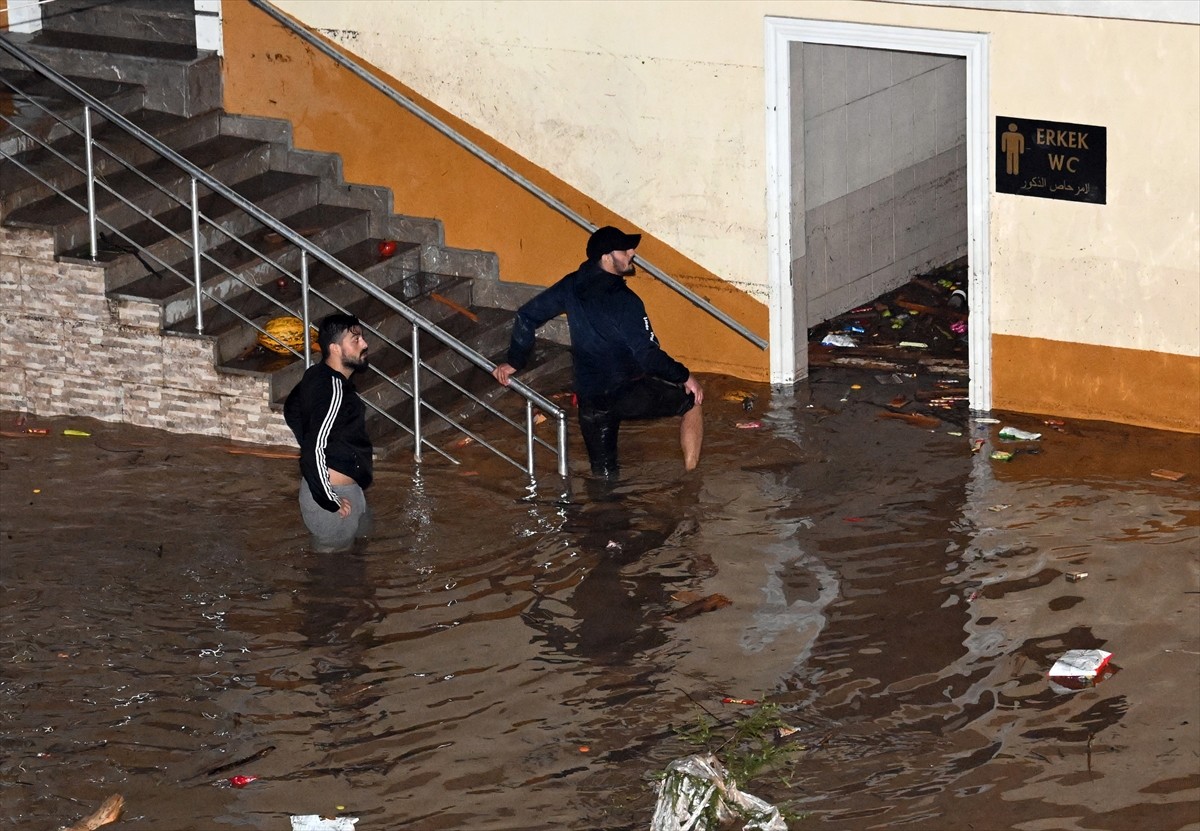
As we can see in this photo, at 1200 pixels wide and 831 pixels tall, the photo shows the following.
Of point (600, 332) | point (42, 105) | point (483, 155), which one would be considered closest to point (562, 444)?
point (600, 332)

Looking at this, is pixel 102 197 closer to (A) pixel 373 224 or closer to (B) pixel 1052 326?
(A) pixel 373 224

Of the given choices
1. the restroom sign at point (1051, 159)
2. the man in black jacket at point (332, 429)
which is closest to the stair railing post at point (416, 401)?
the man in black jacket at point (332, 429)

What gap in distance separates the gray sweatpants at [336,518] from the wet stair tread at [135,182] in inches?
135

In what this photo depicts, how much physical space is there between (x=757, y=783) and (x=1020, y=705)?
1409 millimetres

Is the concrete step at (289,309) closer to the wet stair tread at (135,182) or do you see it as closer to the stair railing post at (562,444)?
the wet stair tread at (135,182)

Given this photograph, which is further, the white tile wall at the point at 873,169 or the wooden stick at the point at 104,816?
the white tile wall at the point at 873,169

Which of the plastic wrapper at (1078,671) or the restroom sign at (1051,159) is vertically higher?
the restroom sign at (1051,159)

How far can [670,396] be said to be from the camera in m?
11.2

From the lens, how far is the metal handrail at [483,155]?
1307 cm

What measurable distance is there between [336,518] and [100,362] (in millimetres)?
3353

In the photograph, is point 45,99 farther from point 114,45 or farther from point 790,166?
point 790,166

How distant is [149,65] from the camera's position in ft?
46.5

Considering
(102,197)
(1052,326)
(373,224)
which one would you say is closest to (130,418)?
(102,197)

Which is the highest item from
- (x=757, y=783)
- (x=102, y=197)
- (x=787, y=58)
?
(x=787, y=58)
